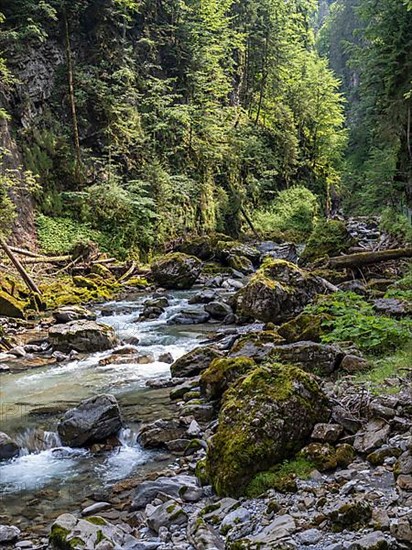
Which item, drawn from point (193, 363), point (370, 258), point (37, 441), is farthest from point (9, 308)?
point (370, 258)

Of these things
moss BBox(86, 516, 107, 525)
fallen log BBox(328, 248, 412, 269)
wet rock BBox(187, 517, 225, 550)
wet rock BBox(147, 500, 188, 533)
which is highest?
fallen log BBox(328, 248, 412, 269)

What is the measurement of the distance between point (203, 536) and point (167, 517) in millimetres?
595

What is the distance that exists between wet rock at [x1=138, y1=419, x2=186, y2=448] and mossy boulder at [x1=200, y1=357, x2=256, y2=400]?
88 centimetres

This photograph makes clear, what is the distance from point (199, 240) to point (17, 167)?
800 cm

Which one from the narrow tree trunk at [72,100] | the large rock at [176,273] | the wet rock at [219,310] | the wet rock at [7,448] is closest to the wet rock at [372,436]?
the wet rock at [7,448]

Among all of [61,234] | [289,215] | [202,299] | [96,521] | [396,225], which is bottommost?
[202,299]

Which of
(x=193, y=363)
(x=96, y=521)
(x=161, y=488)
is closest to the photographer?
(x=96, y=521)

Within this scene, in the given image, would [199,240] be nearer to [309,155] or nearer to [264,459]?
[264,459]

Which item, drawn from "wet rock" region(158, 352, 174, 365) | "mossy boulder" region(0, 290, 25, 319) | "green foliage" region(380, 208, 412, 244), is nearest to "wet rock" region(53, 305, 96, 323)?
"mossy boulder" region(0, 290, 25, 319)

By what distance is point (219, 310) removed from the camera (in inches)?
554

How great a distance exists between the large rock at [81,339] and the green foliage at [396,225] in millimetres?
8955

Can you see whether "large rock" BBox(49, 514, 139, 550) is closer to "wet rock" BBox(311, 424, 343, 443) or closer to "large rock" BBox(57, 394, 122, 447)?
"wet rock" BBox(311, 424, 343, 443)

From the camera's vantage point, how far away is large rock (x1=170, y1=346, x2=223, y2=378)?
940 cm

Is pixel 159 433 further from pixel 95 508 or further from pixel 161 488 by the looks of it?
pixel 95 508
